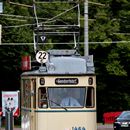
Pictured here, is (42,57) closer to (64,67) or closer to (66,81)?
(64,67)

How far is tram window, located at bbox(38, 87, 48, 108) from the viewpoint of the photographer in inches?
773

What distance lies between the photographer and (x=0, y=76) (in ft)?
171

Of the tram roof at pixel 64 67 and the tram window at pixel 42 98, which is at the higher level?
the tram roof at pixel 64 67

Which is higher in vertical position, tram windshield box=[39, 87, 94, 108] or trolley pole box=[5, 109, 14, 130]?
tram windshield box=[39, 87, 94, 108]

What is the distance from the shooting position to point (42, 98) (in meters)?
19.7

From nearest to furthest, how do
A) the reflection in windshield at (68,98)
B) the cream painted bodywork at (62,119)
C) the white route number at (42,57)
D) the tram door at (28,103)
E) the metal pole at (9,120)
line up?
the metal pole at (9,120)
the cream painted bodywork at (62,119)
the reflection in windshield at (68,98)
the tram door at (28,103)
the white route number at (42,57)

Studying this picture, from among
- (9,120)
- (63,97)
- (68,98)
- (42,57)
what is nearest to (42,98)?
(63,97)

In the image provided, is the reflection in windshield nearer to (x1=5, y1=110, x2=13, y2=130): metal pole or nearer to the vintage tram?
the vintage tram

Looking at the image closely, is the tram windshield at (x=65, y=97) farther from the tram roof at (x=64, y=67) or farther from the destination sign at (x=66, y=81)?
the tram roof at (x=64, y=67)

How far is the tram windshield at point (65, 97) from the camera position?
64.4 ft

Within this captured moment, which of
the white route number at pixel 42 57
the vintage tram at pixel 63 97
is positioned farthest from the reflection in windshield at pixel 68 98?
the white route number at pixel 42 57

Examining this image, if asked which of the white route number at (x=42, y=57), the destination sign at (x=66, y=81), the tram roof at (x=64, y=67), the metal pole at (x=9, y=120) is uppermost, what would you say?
the white route number at (x=42, y=57)

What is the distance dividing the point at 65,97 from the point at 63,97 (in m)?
0.06

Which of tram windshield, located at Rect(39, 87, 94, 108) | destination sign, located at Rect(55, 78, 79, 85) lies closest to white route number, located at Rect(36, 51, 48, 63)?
destination sign, located at Rect(55, 78, 79, 85)
